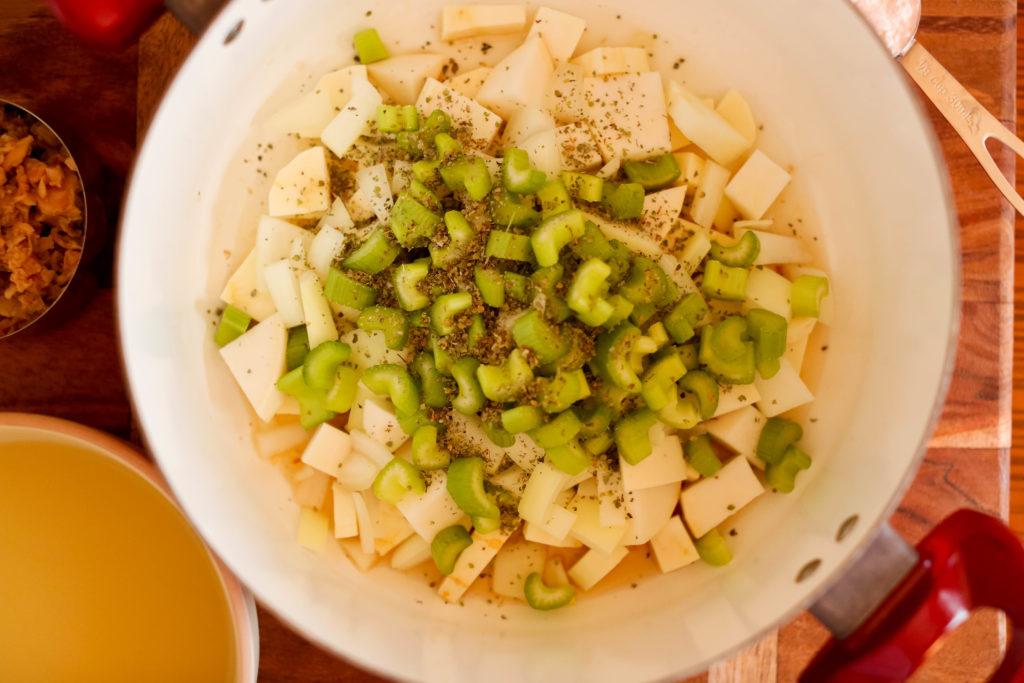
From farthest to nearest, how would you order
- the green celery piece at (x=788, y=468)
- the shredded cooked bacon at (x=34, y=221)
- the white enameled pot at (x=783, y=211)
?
the shredded cooked bacon at (x=34, y=221), the green celery piece at (x=788, y=468), the white enameled pot at (x=783, y=211)

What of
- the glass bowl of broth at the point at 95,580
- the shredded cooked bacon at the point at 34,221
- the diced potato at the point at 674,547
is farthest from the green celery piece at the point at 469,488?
the shredded cooked bacon at the point at 34,221

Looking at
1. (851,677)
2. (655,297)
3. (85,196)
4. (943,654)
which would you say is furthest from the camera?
(943,654)

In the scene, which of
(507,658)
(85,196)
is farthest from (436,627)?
(85,196)

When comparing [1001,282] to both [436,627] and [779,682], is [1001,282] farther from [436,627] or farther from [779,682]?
[436,627]

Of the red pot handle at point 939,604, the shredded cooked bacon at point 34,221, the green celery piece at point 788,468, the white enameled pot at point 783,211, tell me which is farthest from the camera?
the shredded cooked bacon at point 34,221

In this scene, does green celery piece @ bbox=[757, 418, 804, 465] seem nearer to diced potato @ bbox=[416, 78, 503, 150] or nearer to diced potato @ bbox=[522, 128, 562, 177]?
diced potato @ bbox=[522, 128, 562, 177]

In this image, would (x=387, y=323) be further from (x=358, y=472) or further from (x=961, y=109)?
(x=961, y=109)

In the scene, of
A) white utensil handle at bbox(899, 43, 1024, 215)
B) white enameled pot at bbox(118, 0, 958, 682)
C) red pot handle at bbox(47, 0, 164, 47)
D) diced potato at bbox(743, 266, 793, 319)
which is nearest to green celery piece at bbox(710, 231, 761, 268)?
diced potato at bbox(743, 266, 793, 319)

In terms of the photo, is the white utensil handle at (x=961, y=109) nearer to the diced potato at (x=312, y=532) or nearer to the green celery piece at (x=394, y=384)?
the green celery piece at (x=394, y=384)
